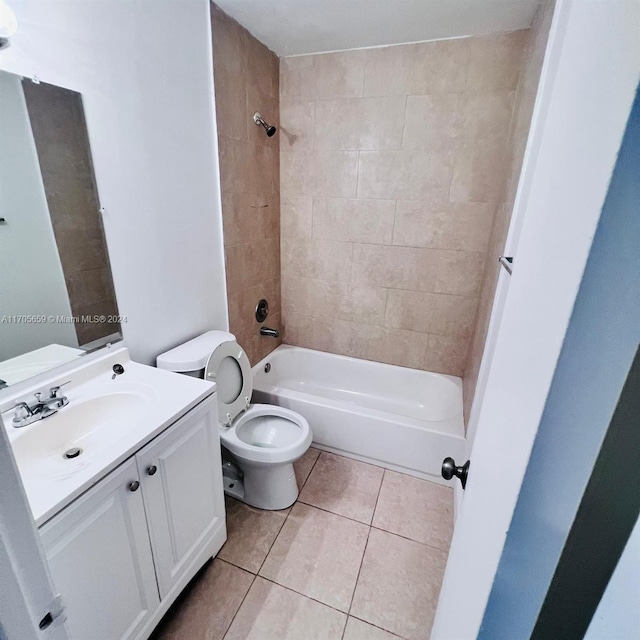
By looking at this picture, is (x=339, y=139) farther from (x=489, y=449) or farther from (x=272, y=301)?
(x=489, y=449)

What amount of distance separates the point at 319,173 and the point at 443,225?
91 cm

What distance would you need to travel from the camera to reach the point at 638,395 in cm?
24

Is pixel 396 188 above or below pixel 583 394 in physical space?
above

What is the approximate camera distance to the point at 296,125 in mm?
2295

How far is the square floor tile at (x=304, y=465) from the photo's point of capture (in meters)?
1.95

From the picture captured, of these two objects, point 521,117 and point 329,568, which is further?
point 521,117

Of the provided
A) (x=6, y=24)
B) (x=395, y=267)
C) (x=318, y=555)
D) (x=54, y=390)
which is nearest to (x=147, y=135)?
(x=6, y=24)

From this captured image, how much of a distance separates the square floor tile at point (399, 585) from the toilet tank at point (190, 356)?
1149mm

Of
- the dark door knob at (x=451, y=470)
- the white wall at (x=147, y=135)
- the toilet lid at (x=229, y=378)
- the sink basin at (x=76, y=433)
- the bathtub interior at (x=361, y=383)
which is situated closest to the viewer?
the dark door knob at (x=451, y=470)

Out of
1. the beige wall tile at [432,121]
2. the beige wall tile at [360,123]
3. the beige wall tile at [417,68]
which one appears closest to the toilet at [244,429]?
the beige wall tile at [360,123]

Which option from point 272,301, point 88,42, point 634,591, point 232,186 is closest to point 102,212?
point 88,42

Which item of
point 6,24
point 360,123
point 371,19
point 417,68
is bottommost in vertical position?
point 6,24

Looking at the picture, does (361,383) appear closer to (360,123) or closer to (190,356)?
(190,356)

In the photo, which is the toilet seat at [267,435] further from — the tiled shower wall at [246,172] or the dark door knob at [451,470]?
the dark door knob at [451,470]
